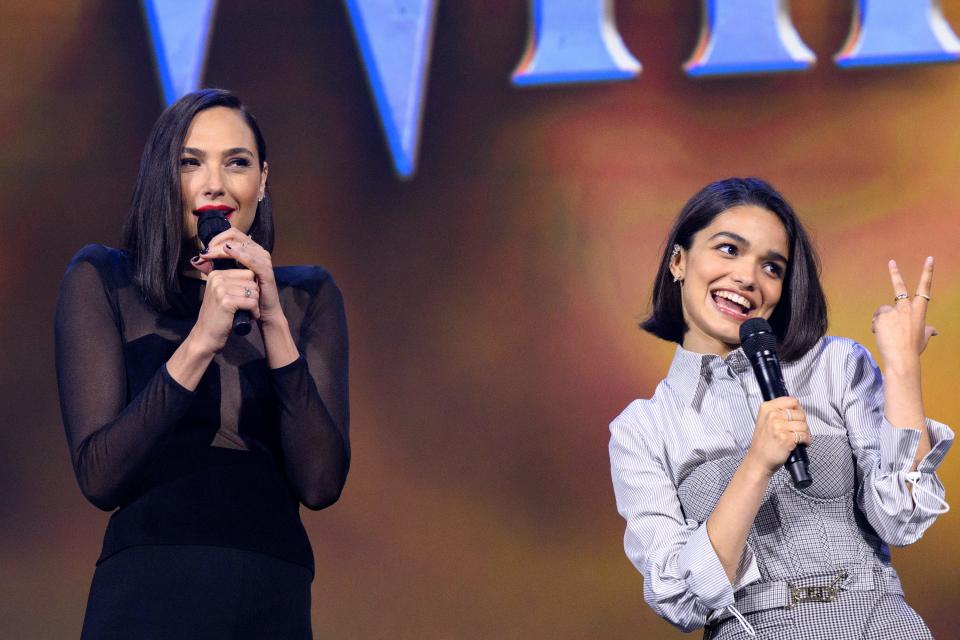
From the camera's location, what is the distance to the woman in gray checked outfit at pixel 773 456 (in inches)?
65.5

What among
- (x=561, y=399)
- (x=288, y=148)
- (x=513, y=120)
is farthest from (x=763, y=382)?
(x=288, y=148)

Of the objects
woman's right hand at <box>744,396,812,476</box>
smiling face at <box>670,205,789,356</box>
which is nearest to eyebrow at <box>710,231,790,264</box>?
smiling face at <box>670,205,789,356</box>

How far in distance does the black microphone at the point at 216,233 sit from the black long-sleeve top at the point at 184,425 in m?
0.11

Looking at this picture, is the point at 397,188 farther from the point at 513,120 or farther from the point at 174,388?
the point at 174,388

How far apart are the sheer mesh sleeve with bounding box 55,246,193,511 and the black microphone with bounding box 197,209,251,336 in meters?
0.12

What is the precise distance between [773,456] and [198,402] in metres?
0.86

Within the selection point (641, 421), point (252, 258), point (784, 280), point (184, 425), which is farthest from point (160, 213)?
point (784, 280)

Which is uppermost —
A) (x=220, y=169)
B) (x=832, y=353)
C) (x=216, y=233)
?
(x=220, y=169)

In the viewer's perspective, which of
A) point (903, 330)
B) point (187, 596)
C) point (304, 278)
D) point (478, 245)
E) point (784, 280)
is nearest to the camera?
point (187, 596)

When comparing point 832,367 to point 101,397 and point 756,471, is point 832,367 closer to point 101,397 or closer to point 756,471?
point 756,471

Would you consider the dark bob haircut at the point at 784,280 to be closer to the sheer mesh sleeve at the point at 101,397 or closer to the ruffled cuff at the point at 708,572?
the ruffled cuff at the point at 708,572

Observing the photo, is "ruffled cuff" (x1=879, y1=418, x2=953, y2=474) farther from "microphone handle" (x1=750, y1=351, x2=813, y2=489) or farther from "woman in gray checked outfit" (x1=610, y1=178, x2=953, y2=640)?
"microphone handle" (x1=750, y1=351, x2=813, y2=489)

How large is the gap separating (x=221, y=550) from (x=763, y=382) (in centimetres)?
83

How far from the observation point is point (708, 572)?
5.40 feet
